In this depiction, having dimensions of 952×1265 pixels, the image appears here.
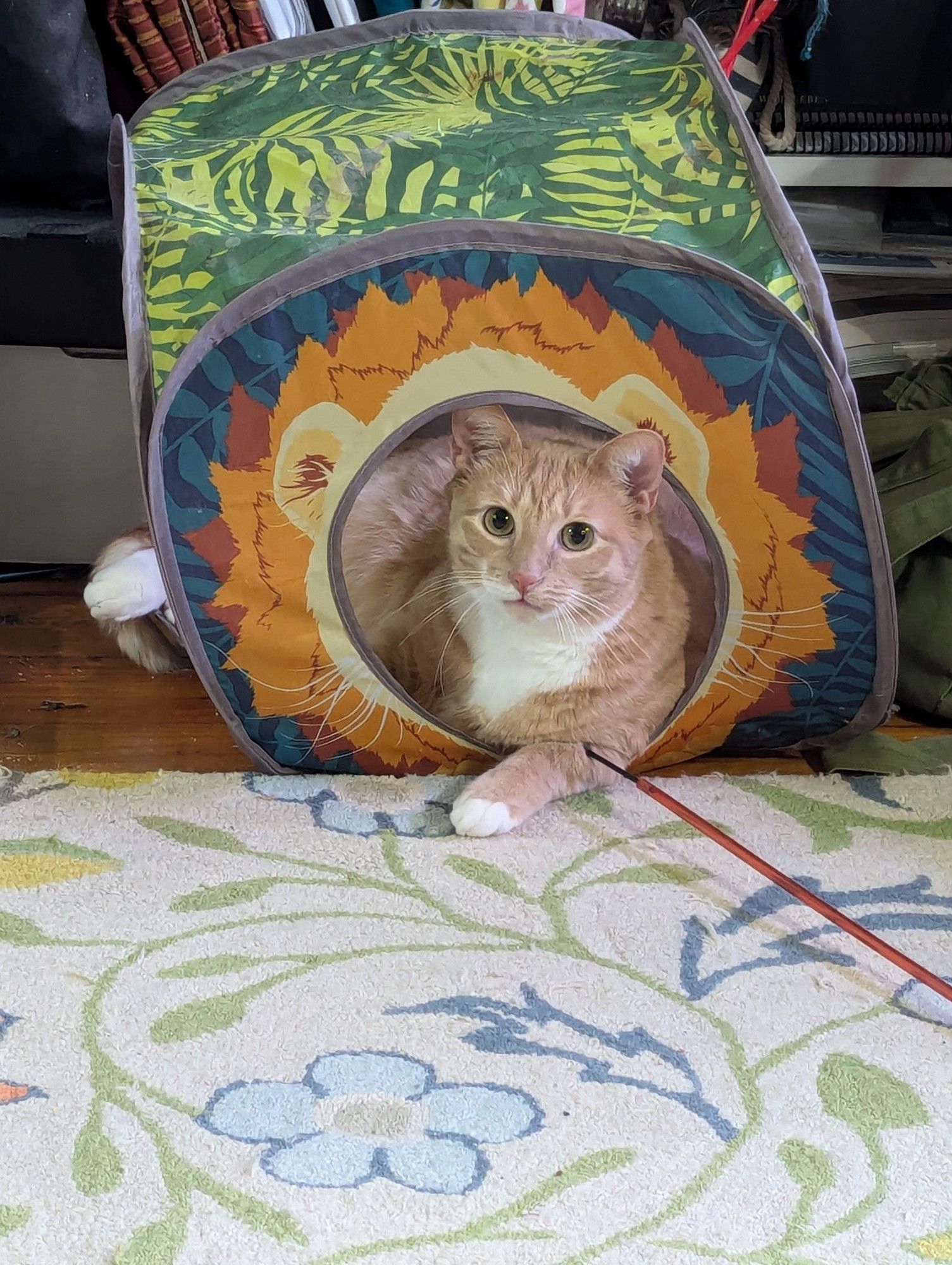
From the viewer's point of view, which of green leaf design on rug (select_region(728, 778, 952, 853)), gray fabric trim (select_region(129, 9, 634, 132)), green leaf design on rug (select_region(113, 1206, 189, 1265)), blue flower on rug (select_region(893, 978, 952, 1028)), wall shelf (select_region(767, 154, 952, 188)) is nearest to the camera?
green leaf design on rug (select_region(113, 1206, 189, 1265))

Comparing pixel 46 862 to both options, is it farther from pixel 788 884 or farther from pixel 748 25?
pixel 748 25

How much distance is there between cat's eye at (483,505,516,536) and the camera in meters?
1.21

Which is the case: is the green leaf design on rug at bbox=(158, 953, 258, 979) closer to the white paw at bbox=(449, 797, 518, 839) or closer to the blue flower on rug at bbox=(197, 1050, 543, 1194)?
the blue flower on rug at bbox=(197, 1050, 543, 1194)

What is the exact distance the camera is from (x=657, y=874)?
119 centimetres

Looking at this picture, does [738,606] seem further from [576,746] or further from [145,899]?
[145,899]

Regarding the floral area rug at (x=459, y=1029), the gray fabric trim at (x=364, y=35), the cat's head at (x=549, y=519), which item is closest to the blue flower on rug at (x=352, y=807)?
the floral area rug at (x=459, y=1029)

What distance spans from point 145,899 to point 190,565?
0.35m

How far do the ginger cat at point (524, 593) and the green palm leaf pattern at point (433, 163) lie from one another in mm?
220

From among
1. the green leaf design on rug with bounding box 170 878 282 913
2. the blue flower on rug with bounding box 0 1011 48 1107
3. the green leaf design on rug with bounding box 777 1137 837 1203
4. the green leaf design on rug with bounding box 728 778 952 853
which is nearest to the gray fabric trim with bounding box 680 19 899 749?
the green leaf design on rug with bounding box 728 778 952 853

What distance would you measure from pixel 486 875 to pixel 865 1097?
42cm

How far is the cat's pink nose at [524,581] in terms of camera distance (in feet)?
3.82

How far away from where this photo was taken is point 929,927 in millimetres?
1129

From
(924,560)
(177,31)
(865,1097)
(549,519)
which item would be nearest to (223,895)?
(549,519)

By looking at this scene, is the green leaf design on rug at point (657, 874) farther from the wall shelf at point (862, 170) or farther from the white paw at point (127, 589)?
the wall shelf at point (862, 170)
